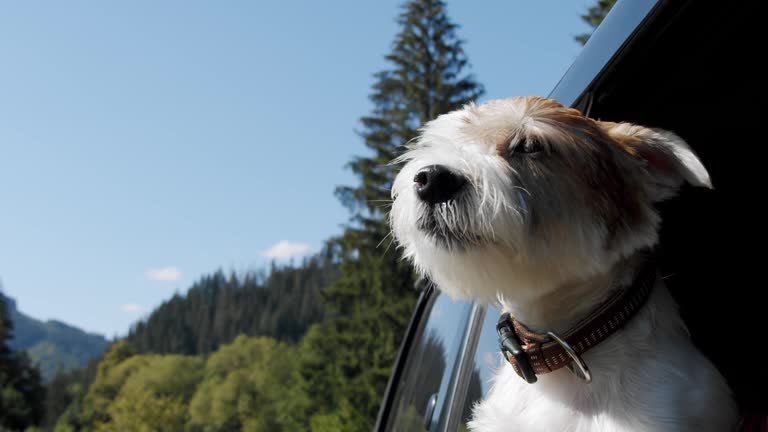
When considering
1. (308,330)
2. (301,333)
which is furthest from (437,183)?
(301,333)

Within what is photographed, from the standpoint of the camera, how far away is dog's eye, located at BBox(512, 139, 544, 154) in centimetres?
232

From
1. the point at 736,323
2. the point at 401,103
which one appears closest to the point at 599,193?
the point at 736,323

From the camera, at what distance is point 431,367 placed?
15.1 ft

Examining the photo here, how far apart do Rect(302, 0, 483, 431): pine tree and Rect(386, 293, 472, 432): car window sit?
108ft

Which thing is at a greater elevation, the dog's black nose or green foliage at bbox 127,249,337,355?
green foliage at bbox 127,249,337,355

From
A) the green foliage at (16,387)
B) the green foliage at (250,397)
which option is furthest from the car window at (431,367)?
the green foliage at (16,387)

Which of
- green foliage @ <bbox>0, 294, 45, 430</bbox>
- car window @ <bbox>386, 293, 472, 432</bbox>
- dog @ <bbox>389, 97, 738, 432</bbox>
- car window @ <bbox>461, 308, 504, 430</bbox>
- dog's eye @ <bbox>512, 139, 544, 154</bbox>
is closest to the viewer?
dog @ <bbox>389, 97, 738, 432</bbox>

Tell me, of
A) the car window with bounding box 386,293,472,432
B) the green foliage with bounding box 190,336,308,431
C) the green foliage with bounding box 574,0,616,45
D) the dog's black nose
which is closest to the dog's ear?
the dog's black nose

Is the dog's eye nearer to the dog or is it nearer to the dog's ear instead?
the dog

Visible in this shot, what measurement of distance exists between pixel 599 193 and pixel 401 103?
1576 inches

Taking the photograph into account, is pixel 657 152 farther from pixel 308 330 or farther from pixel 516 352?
pixel 308 330

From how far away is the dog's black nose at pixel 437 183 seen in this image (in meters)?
2.25

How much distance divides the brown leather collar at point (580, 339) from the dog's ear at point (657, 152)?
29 cm

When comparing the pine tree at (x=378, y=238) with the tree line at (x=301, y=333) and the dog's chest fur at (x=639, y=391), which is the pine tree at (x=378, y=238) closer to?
the tree line at (x=301, y=333)
